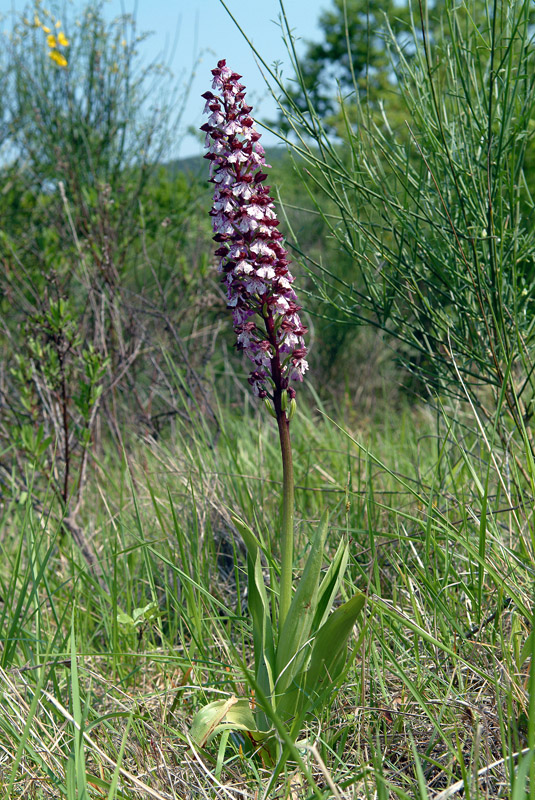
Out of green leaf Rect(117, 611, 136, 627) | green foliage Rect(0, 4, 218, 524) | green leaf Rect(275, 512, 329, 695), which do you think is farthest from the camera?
green foliage Rect(0, 4, 218, 524)

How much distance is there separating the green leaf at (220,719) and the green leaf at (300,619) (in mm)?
93

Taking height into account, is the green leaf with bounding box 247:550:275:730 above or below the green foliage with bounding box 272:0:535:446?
below

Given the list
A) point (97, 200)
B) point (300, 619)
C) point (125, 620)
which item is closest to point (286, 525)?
point (300, 619)

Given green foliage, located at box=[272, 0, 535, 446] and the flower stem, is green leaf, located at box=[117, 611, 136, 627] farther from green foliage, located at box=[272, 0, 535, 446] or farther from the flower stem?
green foliage, located at box=[272, 0, 535, 446]

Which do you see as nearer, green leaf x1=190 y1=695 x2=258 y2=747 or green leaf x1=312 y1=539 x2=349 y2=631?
green leaf x1=190 y1=695 x2=258 y2=747

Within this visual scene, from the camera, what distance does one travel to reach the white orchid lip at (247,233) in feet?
4.83

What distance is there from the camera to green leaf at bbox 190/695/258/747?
55.7 inches

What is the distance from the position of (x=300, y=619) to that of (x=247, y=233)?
0.88m

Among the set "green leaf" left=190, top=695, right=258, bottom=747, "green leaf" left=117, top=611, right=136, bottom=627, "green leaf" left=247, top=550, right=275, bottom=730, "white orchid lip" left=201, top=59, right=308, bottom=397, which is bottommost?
"green leaf" left=117, top=611, right=136, bottom=627

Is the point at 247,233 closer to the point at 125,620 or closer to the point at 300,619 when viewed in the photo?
the point at 300,619

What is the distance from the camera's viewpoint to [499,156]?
1.84 metres

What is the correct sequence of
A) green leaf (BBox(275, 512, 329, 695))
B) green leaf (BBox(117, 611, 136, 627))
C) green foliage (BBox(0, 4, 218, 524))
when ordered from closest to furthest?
green leaf (BBox(275, 512, 329, 695)) < green leaf (BBox(117, 611, 136, 627)) < green foliage (BBox(0, 4, 218, 524))

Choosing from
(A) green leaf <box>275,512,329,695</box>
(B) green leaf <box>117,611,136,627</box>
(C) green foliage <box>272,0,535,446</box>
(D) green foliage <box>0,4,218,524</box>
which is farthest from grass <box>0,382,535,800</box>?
(D) green foliage <box>0,4,218,524</box>

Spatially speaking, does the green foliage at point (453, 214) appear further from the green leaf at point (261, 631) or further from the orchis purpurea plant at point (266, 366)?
the green leaf at point (261, 631)
